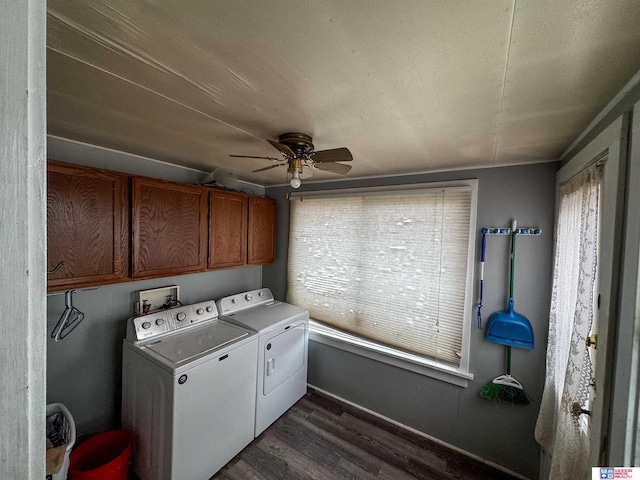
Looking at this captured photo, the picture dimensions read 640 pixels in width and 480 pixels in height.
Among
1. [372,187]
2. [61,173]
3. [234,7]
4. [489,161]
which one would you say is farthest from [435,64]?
[61,173]

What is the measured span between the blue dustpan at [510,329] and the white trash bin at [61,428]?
9.26 feet

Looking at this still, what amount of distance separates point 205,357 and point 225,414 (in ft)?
1.71

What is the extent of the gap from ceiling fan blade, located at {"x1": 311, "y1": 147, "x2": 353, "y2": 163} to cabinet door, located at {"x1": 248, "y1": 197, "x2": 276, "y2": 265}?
141 cm

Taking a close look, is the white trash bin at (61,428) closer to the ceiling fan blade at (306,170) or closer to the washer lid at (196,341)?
the washer lid at (196,341)

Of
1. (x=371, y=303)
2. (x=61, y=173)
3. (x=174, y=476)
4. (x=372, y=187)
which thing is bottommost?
(x=174, y=476)

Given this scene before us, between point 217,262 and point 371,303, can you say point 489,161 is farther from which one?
point 217,262

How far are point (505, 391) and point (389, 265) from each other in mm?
1259

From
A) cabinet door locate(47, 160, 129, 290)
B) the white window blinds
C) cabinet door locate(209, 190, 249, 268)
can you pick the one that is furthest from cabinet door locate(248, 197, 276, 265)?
cabinet door locate(47, 160, 129, 290)

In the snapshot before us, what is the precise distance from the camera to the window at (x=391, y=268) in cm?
202

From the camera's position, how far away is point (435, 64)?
2.65ft

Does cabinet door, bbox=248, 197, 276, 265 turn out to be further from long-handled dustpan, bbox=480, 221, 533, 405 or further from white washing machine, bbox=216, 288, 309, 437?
long-handled dustpan, bbox=480, 221, 533, 405

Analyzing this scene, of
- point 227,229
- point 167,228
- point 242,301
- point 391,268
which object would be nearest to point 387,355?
point 391,268

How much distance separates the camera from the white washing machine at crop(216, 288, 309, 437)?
7.06ft

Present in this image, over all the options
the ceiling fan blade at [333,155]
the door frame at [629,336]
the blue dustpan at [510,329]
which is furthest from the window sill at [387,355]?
the ceiling fan blade at [333,155]
